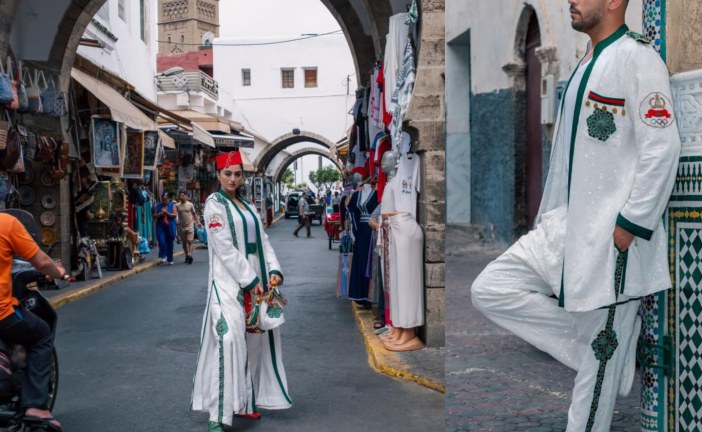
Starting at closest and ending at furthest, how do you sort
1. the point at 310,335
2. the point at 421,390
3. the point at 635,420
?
1. the point at 635,420
2. the point at 421,390
3. the point at 310,335

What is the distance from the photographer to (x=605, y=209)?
3186mm

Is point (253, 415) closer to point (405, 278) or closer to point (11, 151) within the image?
point (405, 278)

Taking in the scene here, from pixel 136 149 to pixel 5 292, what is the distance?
1189 cm

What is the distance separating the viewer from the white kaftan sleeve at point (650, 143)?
3031 millimetres

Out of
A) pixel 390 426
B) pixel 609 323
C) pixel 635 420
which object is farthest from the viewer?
pixel 390 426

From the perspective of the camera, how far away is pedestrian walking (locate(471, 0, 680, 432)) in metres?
3.07

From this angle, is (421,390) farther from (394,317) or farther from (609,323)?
(609,323)

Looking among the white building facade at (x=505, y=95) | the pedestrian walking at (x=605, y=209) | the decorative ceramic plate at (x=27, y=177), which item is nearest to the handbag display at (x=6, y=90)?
the decorative ceramic plate at (x=27, y=177)

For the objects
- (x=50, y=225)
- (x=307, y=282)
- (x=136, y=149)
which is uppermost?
(x=136, y=149)

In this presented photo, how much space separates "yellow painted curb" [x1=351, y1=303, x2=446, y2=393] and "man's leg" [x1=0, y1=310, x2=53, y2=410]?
8.48 ft

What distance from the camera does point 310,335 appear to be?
28.2 feet

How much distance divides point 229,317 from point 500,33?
854 cm

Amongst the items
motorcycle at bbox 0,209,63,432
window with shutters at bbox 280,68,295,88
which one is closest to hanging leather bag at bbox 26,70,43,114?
motorcycle at bbox 0,209,63,432

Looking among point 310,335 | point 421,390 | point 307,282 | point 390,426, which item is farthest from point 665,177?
point 307,282
